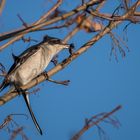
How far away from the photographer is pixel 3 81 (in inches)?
157

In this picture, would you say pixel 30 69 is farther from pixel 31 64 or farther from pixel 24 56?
pixel 24 56

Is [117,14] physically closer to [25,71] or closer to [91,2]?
[91,2]

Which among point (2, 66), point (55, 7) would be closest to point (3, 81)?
point (2, 66)

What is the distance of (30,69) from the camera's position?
5594 millimetres

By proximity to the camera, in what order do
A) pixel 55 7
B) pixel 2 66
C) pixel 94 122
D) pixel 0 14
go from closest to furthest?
pixel 94 122 → pixel 0 14 → pixel 55 7 → pixel 2 66

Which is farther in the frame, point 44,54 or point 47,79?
point 44,54

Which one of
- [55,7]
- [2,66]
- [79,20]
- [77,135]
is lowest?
[77,135]

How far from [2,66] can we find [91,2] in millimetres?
1345

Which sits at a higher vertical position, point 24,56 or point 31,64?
point 24,56

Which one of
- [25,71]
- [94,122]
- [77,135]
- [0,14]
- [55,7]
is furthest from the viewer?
[25,71]

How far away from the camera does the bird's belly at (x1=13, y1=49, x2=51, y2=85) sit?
216 inches

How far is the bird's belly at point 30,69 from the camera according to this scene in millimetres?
5483

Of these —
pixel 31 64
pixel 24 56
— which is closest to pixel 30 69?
pixel 31 64

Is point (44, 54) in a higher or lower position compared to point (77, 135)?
higher
